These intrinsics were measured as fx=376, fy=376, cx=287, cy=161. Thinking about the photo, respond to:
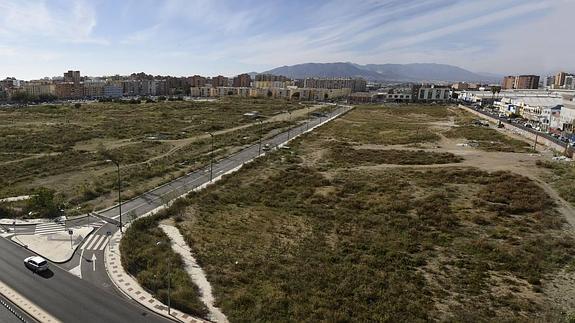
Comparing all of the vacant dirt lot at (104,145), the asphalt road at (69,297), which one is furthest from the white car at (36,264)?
the vacant dirt lot at (104,145)

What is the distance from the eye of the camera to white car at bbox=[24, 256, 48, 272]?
74.2 feet

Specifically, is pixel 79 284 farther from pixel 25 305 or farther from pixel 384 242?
pixel 384 242

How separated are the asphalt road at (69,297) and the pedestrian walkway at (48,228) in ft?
15.8

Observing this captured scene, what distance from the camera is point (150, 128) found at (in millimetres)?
87375

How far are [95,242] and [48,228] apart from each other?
5430 millimetres

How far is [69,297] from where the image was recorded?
20094 millimetres

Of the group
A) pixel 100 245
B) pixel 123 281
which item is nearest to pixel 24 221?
pixel 100 245

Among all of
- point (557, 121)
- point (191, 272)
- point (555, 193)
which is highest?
point (557, 121)

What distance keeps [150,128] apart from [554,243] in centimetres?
8000

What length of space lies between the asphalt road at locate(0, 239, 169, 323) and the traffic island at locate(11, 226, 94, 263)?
142 cm

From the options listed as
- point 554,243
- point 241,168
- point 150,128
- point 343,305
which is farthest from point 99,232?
point 150,128

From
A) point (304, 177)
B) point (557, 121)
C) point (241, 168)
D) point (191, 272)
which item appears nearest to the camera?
point (191, 272)

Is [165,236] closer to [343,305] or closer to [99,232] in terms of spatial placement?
[99,232]

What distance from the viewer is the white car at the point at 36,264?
891 inches
